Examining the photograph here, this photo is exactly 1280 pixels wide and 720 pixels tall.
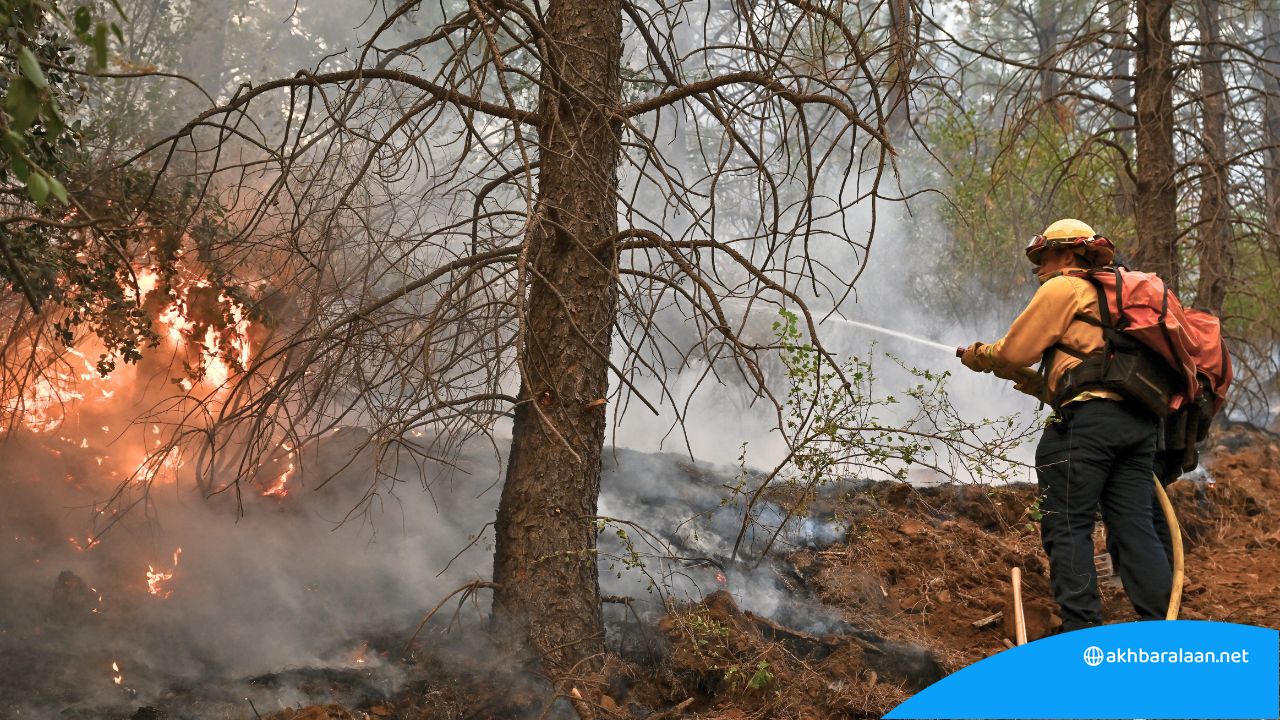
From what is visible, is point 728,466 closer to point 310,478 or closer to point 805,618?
point 805,618

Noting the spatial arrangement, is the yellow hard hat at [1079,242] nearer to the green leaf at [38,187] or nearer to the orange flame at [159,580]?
the green leaf at [38,187]

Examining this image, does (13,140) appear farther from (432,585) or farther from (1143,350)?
(1143,350)

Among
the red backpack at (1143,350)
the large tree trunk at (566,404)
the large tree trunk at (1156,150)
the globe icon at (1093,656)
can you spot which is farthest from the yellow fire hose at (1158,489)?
the large tree trunk at (1156,150)

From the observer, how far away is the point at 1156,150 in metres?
6.62

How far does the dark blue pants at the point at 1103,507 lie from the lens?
4.11 m

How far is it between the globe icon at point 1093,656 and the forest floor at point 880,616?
110 cm

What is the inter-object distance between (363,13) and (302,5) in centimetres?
160

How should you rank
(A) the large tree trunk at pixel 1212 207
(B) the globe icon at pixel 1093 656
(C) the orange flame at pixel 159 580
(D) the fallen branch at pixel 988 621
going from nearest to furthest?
(B) the globe icon at pixel 1093 656, (C) the orange flame at pixel 159 580, (D) the fallen branch at pixel 988 621, (A) the large tree trunk at pixel 1212 207

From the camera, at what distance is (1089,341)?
4.27 m

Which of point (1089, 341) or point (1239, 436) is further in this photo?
point (1239, 436)

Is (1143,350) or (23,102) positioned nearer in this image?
(23,102)

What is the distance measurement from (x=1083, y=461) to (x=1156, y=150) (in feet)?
11.2

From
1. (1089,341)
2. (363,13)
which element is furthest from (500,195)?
(1089,341)

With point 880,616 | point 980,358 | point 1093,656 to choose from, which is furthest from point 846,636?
point 1093,656
